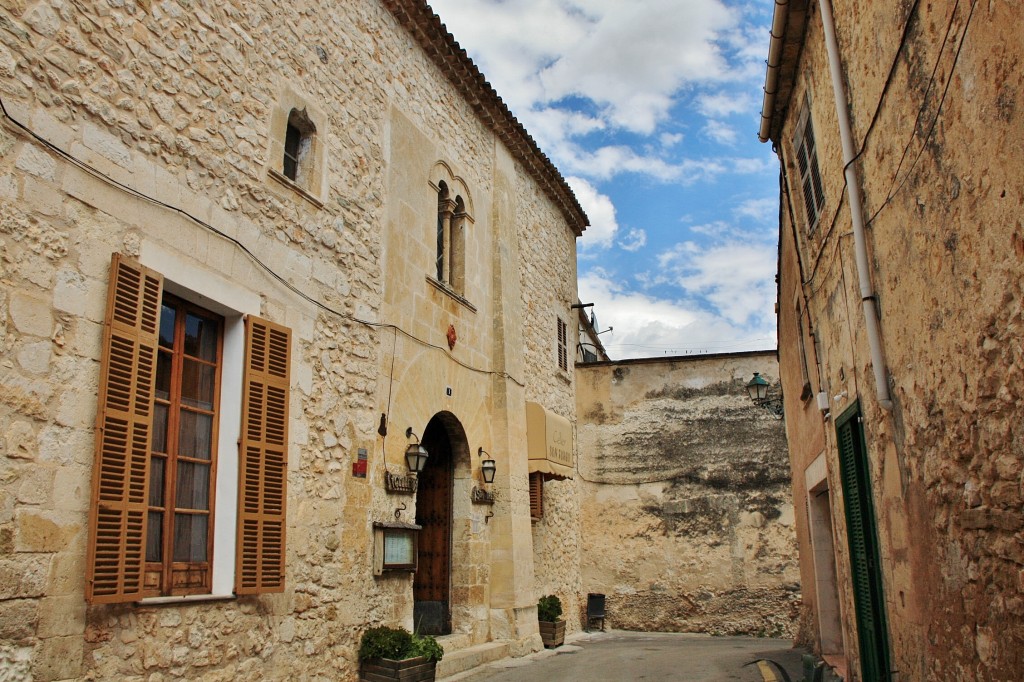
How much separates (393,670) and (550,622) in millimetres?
4845

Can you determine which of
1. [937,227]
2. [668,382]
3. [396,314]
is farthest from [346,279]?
[668,382]

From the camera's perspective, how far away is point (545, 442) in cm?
1284

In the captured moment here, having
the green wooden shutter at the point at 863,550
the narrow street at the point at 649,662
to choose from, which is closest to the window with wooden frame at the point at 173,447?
the narrow street at the point at 649,662

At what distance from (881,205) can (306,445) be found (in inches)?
207

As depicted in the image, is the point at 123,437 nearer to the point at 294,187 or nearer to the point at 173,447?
the point at 173,447

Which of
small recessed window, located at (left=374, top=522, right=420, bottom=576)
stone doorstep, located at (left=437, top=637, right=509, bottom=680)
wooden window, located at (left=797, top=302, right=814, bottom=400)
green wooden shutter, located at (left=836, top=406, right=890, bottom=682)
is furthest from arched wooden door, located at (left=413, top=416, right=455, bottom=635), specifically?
green wooden shutter, located at (left=836, top=406, right=890, bottom=682)

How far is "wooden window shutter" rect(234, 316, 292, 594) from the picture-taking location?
653 centimetres

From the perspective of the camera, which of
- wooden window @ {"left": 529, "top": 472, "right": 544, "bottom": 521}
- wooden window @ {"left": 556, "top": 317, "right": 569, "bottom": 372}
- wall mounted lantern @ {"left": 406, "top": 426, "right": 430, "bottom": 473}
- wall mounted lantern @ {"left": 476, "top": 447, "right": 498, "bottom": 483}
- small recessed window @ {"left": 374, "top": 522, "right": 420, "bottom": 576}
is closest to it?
small recessed window @ {"left": 374, "top": 522, "right": 420, "bottom": 576}

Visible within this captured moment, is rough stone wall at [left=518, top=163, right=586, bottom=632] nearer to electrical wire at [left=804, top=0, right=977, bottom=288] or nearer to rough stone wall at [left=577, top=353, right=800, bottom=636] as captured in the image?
rough stone wall at [left=577, top=353, right=800, bottom=636]

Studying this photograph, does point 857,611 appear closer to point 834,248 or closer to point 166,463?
point 834,248

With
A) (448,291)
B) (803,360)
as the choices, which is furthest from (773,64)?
(448,291)

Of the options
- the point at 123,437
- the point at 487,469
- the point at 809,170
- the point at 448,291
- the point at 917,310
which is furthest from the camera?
the point at 487,469

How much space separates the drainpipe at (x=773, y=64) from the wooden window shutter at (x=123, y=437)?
5.33 metres

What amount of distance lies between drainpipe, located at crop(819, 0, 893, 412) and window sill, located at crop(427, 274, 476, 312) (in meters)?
5.77
